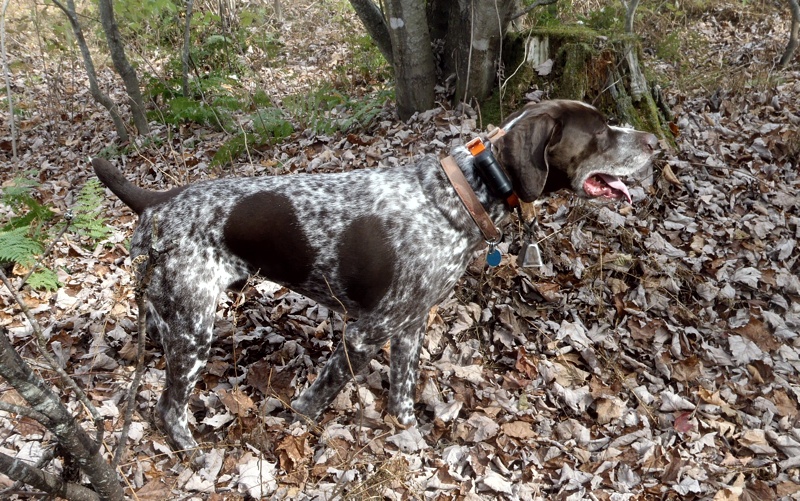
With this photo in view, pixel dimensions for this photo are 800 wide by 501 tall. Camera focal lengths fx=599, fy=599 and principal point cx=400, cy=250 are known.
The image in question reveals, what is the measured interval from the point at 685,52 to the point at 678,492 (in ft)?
22.8

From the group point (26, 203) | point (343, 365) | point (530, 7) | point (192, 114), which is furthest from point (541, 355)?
point (192, 114)

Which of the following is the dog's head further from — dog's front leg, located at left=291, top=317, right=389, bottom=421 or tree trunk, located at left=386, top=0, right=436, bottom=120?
tree trunk, located at left=386, top=0, right=436, bottom=120

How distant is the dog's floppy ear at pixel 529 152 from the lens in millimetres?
3287

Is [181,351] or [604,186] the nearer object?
[181,351]

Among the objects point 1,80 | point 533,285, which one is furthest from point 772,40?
point 1,80

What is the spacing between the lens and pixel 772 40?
8.41 m

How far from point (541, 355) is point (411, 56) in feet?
11.5

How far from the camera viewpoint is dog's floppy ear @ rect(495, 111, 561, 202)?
329cm

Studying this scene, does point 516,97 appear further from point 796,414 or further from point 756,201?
point 796,414

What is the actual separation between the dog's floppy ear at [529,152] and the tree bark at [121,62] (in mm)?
5387

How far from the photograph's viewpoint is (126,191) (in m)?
3.61

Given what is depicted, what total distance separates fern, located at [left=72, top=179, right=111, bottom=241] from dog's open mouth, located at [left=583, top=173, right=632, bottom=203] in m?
4.23

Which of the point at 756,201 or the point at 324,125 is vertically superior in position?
the point at 324,125

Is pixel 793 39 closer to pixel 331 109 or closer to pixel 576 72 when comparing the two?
pixel 576 72
